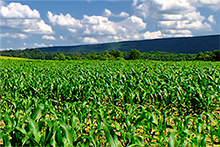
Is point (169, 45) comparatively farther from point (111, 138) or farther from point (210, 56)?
point (111, 138)

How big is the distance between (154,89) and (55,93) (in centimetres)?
343

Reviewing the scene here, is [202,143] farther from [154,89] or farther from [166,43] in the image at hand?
[166,43]

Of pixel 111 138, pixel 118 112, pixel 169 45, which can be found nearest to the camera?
pixel 111 138

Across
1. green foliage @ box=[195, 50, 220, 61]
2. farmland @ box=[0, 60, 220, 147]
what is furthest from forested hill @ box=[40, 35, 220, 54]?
farmland @ box=[0, 60, 220, 147]

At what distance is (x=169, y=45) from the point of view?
5728 inches

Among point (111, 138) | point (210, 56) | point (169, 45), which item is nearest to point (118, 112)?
point (111, 138)

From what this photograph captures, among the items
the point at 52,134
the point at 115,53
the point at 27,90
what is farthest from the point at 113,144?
the point at 115,53

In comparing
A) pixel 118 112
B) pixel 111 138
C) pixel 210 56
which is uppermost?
pixel 111 138

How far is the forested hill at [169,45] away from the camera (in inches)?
5133

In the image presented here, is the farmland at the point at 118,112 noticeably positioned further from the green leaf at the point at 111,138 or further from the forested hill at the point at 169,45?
the forested hill at the point at 169,45

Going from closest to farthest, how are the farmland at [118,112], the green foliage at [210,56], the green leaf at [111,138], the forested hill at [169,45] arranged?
the green leaf at [111,138]
the farmland at [118,112]
the green foliage at [210,56]
the forested hill at [169,45]

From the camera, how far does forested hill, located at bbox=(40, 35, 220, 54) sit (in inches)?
5133

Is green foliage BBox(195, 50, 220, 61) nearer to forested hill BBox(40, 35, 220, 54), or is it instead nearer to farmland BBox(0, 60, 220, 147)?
forested hill BBox(40, 35, 220, 54)

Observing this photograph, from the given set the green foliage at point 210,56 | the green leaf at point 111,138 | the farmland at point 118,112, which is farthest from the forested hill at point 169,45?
the green leaf at point 111,138
